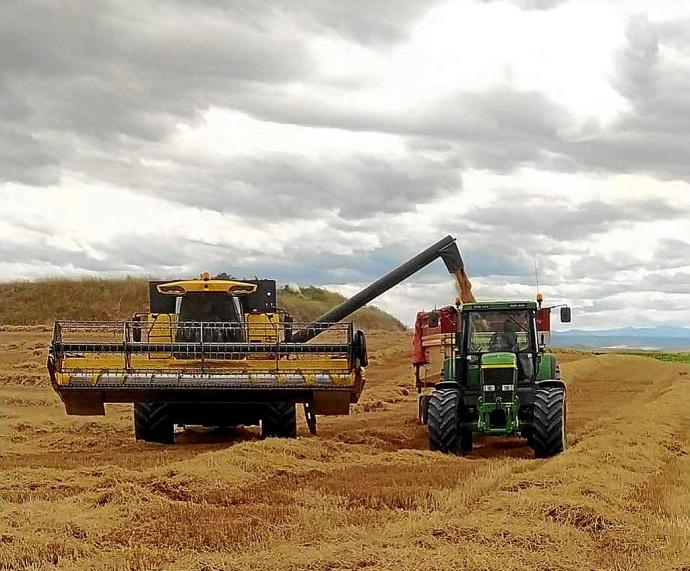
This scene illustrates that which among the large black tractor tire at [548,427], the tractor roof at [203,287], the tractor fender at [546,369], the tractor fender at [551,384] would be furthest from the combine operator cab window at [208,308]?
the large black tractor tire at [548,427]

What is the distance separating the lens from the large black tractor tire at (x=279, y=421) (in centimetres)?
1503

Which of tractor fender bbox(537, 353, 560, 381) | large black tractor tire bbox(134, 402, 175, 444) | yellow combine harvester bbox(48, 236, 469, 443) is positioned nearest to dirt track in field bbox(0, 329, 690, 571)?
large black tractor tire bbox(134, 402, 175, 444)

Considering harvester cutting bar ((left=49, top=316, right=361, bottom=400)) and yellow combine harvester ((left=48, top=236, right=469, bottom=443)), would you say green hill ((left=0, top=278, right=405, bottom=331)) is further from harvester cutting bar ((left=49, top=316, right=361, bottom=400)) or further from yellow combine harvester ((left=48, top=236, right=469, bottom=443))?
harvester cutting bar ((left=49, top=316, right=361, bottom=400))

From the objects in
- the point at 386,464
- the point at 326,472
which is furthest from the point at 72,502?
the point at 386,464

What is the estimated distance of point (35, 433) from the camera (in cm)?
1706

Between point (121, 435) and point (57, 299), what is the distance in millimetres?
43819

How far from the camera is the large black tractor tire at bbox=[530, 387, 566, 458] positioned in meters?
12.9

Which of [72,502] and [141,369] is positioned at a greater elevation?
[141,369]

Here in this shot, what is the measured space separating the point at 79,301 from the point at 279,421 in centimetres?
4598

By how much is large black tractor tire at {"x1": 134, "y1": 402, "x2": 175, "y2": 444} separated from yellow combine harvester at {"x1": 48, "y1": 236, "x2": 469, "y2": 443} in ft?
0.05

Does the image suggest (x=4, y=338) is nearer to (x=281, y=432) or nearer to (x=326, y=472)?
(x=281, y=432)

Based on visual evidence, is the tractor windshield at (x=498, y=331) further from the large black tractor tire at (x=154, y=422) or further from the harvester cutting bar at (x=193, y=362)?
the large black tractor tire at (x=154, y=422)

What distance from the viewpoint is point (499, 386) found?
13.6 metres

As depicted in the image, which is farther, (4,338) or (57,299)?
(57,299)
